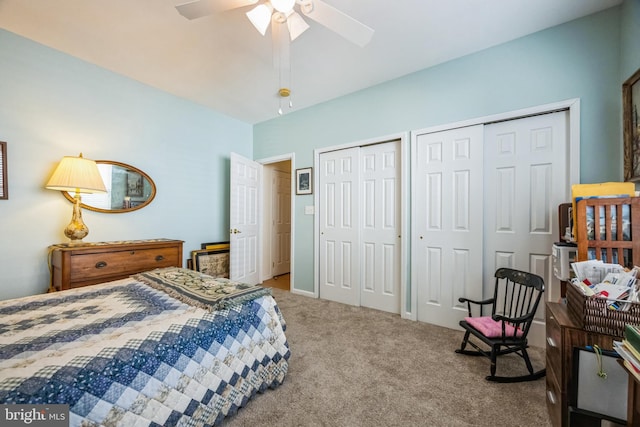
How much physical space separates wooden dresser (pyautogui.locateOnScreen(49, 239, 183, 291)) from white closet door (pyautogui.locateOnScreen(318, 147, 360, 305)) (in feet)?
6.29

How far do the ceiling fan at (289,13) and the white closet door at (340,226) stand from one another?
1656 millimetres

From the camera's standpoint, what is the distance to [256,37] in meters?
2.19

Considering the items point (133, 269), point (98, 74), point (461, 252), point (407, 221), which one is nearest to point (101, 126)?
point (98, 74)

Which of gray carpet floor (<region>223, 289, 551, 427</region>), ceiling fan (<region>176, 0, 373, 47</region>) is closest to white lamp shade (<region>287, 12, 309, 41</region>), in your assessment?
ceiling fan (<region>176, 0, 373, 47</region>)

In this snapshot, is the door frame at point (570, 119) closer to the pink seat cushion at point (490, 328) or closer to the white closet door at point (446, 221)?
the white closet door at point (446, 221)

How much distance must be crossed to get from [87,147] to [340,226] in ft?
9.73

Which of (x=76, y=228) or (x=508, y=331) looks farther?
(x=76, y=228)

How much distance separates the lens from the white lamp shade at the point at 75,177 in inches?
85.2

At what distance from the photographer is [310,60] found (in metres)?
2.51

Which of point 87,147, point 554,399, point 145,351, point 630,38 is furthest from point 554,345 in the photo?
point 87,147

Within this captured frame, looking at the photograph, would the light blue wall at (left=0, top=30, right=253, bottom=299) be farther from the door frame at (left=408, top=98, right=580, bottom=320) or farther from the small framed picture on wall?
the door frame at (left=408, top=98, right=580, bottom=320)

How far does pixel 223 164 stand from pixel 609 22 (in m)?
4.28

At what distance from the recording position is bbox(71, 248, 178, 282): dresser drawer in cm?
213

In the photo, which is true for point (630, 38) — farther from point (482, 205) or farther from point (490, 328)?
point (490, 328)
